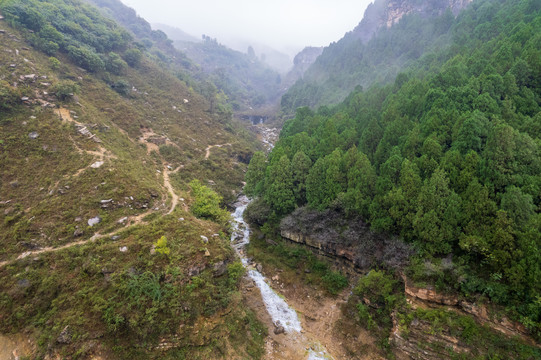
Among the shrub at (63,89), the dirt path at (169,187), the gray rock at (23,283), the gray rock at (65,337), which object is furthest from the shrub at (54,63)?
the gray rock at (65,337)

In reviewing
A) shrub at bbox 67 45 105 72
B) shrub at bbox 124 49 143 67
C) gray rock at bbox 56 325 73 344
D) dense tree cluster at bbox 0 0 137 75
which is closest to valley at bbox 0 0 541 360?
gray rock at bbox 56 325 73 344

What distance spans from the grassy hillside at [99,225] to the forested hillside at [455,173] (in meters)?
15.0

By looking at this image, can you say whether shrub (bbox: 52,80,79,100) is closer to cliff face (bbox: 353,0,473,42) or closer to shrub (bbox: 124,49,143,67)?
shrub (bbox: 124,49,143,67)

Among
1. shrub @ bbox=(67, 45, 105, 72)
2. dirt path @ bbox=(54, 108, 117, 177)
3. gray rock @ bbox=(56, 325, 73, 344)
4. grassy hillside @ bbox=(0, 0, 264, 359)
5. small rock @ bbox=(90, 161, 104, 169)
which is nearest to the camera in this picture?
gray rock @ bbox=(56, 325, 73, 344)

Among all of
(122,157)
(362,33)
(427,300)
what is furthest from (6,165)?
(362,33)

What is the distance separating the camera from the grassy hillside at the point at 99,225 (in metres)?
23.4

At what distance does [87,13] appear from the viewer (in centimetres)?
8719

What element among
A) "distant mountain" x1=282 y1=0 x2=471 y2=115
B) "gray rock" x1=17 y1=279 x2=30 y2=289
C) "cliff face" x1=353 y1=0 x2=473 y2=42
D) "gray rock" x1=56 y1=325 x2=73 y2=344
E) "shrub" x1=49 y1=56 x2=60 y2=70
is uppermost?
"cliff face" x1=353 y1=0 x2=473 y2=42

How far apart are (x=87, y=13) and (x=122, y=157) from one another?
255ft

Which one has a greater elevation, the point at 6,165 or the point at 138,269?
the point at 138,269

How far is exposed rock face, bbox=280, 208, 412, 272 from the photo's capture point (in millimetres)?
28438

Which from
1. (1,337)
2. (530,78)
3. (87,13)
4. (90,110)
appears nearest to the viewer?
(1,337)

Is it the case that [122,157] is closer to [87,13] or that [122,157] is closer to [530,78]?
[530,78]

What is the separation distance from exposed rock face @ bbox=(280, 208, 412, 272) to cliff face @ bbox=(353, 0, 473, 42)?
98308 mm
